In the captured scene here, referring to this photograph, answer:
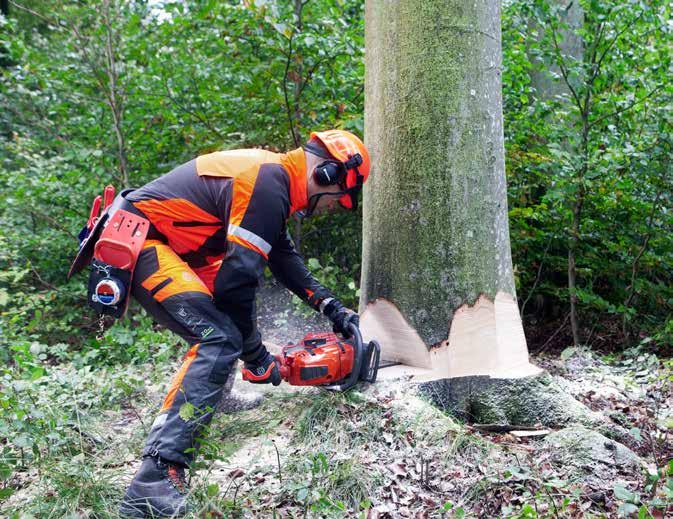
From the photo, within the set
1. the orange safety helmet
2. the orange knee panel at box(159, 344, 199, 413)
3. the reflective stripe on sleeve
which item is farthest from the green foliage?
the orange knee panel at box(159, 344, 199, 413)

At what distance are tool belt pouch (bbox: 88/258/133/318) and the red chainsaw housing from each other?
96 centimetres

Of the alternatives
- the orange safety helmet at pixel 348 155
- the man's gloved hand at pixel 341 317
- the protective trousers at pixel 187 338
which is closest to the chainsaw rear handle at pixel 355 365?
the man's gloved hand at pixel 341 317

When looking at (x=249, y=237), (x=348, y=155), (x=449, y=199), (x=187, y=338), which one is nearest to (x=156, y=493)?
(x=187, y=338)

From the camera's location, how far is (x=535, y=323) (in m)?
5.91

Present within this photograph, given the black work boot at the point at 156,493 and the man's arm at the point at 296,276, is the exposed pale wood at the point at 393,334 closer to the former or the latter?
the man's arm at the point at 296,276

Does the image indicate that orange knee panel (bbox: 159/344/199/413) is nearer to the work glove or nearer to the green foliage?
the work glove

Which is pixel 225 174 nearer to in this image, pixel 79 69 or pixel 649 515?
Result: pixel 649 515

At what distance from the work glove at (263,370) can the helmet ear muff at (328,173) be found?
1033 millimetres

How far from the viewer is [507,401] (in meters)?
3.13

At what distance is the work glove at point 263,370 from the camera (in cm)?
322

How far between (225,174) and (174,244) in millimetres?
487

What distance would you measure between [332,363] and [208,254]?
0.89m

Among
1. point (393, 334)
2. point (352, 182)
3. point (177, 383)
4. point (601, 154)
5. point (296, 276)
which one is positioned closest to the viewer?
point (177, 383)

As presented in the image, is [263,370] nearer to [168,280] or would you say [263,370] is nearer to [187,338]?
[187,338]
